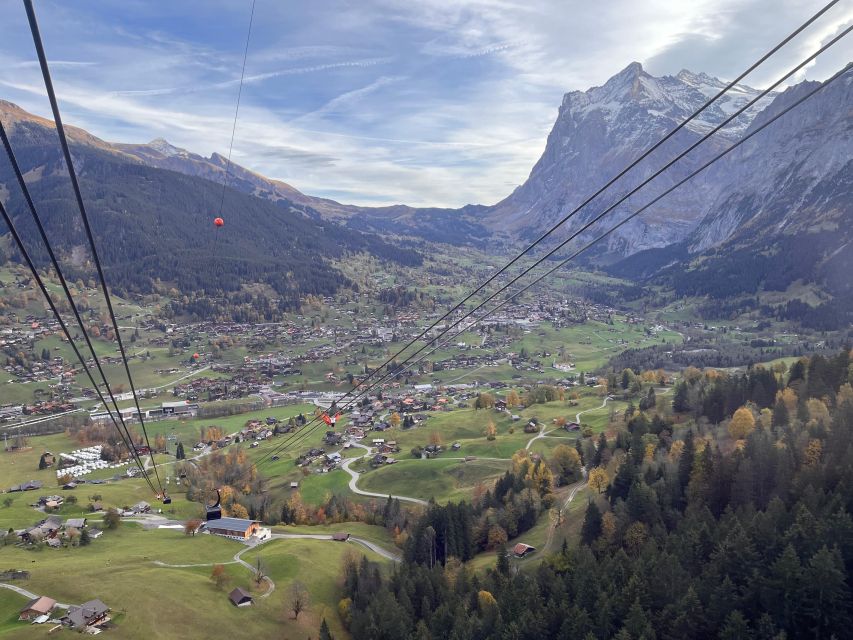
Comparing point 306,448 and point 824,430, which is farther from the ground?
point 824,430

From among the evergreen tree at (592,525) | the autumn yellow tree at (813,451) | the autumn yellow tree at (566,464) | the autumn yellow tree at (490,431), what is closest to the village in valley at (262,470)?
the autumn yellow tree at (566,464)

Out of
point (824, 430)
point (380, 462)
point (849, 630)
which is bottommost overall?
point (380, 462)

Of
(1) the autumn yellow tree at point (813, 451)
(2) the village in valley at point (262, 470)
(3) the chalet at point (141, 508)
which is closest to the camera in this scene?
(1) the autumn yellow tree at point (813, 451)

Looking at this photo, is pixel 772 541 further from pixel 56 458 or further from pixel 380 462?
pixel 56 458

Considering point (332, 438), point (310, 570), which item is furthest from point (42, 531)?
point (332, 438)

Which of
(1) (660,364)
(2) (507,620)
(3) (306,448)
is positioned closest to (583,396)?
(1) (660,364)

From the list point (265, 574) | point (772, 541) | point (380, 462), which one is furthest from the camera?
point (380, 462)

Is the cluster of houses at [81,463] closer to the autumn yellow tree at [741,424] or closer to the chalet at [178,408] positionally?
the chalet at [178,408]

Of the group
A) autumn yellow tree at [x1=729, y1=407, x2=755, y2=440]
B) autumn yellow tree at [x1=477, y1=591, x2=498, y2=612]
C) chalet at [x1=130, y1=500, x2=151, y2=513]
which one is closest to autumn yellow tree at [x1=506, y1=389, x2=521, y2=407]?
autumn yellow tree at [x1=729, y1=407, x2=755, y2=440]
